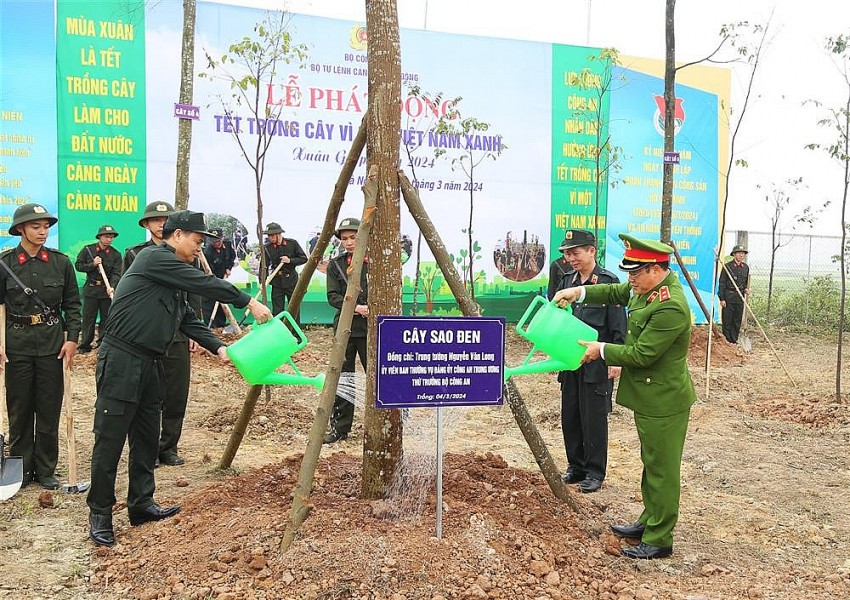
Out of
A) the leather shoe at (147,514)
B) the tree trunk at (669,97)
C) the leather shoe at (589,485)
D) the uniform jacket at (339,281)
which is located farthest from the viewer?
the tree trunk at (669,97)

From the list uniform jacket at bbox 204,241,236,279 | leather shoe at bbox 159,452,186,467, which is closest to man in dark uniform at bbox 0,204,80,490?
leather shoe at bbox 159,452,186,467

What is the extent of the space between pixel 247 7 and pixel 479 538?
9787 mm

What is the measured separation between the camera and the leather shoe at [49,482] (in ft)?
16.0

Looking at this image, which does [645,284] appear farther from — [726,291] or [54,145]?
[726,291]

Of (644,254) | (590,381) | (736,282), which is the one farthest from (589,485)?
(736,282)

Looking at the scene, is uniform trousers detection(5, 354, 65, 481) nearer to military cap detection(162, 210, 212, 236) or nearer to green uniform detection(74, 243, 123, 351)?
military cap detection(162, 210, 212, 236)

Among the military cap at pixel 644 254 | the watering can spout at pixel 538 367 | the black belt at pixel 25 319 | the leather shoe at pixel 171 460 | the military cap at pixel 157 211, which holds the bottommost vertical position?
the leather shoe at pixel 171 460

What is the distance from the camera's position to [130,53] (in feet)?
34.3

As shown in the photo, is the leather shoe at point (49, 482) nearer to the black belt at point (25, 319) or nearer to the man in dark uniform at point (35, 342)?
the man in dark uniform at point (35, 342)

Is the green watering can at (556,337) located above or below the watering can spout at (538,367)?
above

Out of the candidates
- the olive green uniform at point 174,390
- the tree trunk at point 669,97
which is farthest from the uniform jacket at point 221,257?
the tree trunk at point 669,97

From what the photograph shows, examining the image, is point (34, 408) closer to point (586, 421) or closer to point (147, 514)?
point (147, 514)

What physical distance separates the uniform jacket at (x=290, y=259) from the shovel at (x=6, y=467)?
6101 mm

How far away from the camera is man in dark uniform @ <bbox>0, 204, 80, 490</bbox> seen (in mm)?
4840
